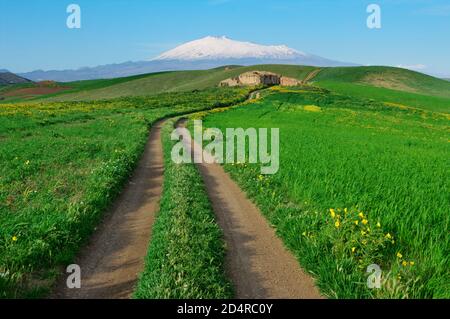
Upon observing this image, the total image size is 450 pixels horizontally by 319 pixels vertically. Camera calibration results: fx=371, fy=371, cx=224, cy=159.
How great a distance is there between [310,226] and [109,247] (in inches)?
217

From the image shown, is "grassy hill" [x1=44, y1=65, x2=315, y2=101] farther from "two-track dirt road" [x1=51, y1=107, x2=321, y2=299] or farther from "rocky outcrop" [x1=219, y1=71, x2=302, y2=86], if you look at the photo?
"two-track dirt road" [x1=51, y1=107, x2=321, y2=299]

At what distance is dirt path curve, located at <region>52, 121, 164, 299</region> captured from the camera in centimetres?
792

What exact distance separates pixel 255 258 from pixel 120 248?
365cm

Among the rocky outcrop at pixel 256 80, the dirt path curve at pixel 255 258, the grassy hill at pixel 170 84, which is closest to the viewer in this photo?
the dirt path curve at pixel 255 258

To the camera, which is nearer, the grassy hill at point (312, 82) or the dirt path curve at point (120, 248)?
the dirt path curve at point (120, 248)

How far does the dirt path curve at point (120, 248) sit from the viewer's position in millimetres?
7922

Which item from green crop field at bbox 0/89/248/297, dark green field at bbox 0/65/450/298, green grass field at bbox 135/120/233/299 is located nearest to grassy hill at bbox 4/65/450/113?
dark green field at bbox 0/65/450/298

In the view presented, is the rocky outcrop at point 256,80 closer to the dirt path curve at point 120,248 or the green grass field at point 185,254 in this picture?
the dirt path curve at point 120,248

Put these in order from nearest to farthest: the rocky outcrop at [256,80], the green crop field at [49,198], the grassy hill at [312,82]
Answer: the green crop field at [49,198] < the rocky outcrop at [256,80] < the grassy hill at [312,82]

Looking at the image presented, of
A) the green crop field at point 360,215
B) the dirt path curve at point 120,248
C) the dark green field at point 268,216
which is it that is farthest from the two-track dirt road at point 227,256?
the green crop field at point 360,215

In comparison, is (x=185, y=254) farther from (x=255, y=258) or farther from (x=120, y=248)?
(x=120, y=248)

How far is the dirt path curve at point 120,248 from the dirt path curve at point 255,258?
2300 mm

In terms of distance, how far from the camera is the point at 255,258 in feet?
30.9
